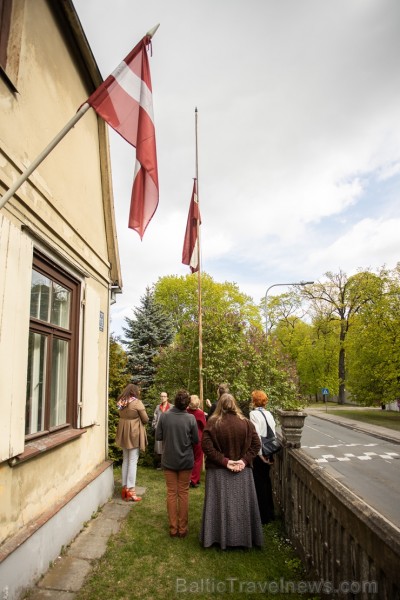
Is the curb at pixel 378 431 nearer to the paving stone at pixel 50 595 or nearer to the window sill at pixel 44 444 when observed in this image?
the window sill at pixel 44 444

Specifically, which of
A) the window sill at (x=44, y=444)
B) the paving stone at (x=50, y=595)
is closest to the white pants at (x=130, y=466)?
the window sill at (x=44, y=444)

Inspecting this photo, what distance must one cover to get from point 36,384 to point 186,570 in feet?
8.07

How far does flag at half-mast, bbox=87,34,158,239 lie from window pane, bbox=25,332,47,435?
2.05 meters

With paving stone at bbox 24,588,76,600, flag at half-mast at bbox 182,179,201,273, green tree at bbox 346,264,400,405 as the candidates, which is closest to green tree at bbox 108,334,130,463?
flag at half-mast at bbox 182,179,201,273

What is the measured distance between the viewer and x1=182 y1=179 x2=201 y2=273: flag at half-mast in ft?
33.0

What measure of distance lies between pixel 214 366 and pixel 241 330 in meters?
1.53

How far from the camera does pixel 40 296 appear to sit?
174 inches

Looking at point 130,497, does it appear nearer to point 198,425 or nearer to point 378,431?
point 198,425

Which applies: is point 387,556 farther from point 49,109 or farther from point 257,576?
point 49,109

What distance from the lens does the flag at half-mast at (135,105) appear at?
3432mm

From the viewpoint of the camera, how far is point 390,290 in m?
25.9

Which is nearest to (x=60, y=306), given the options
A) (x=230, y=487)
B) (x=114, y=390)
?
(x=230, y=487)

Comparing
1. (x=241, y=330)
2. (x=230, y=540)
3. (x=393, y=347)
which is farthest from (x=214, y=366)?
(x=393, y=347)

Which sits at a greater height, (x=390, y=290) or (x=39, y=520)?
(x=390, y=290)
